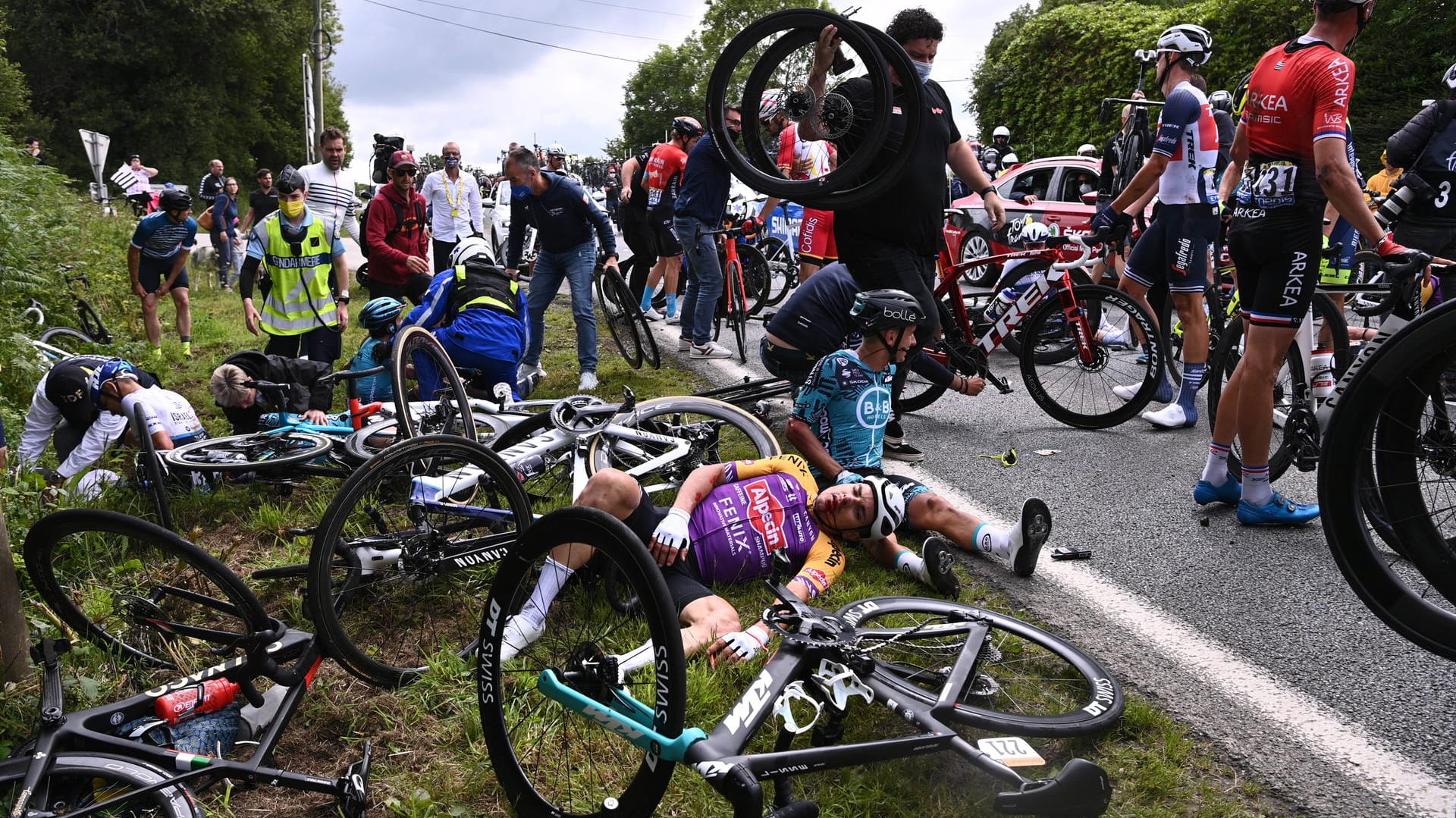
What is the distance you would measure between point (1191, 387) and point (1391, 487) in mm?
4052

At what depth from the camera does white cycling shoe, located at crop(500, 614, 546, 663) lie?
8.95 ft

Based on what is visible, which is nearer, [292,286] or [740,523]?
[740,523]

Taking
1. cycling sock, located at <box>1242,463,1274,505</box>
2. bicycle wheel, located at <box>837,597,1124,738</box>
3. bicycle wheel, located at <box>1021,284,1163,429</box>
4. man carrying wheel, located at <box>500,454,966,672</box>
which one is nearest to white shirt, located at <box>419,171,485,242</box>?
bicycle wheel, located at <box>1021,284,1163,429</box>

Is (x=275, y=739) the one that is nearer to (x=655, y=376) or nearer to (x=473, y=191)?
(x=655, y=376)

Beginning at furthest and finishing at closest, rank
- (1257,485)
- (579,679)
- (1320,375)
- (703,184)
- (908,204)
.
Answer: (703,184)
(908,204)
(1320,375)
(1257,485)
(579,679)

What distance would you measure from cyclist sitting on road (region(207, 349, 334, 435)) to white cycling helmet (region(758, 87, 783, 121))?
313cm

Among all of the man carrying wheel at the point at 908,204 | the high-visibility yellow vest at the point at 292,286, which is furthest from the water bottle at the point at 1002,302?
the high-visibility yellow vest at the point at 292,286

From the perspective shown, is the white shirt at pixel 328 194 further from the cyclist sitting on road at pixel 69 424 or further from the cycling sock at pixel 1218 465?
the cycling sock at pixel 1218 465

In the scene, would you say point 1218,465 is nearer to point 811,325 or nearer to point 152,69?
point 811,325

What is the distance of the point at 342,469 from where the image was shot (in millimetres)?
5129

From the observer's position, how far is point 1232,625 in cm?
358

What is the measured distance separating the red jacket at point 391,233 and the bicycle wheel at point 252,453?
145 inches

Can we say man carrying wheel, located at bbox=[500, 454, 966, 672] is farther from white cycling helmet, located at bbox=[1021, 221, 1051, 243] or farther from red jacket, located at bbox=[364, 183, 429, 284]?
red jacket, located at bbox=[364, 183, 429, 284]

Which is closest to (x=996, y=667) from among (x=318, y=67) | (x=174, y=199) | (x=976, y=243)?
(x=976, y=243)
